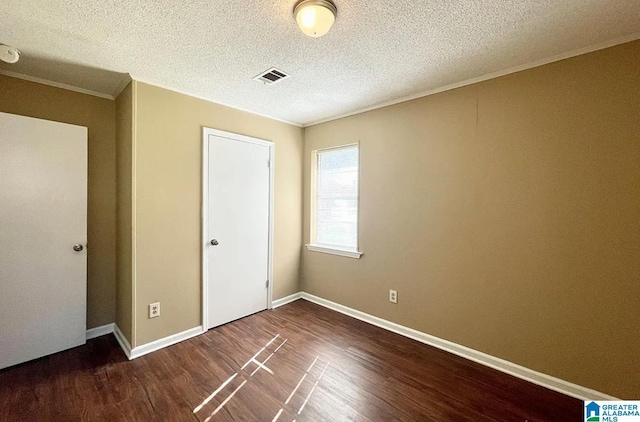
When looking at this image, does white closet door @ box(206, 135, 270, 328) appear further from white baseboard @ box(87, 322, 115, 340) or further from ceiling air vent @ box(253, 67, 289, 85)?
white baseboard @ box(87, 322, 115, 340)

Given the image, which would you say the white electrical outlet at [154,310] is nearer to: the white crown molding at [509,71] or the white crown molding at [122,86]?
the white crown molding at [122,86]

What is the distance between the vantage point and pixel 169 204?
2.51m

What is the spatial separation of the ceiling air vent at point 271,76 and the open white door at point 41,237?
1.72m

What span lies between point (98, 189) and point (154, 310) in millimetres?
1363

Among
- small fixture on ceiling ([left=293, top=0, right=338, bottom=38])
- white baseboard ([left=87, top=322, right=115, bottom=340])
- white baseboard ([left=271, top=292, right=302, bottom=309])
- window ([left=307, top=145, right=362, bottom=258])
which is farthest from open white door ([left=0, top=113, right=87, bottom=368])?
window ([left=307, top=145, right=362, bottom=258])

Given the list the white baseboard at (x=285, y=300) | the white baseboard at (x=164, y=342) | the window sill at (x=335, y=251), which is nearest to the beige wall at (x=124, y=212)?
the white baseboard at (x=164, y=342)

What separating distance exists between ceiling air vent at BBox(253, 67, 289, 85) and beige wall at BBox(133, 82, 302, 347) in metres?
0.79

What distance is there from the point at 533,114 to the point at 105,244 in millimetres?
4043

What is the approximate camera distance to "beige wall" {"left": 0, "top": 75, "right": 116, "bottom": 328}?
251 cm

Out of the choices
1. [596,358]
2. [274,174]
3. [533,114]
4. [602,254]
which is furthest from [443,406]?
[274,174]

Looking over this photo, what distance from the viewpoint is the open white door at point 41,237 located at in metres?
2.10

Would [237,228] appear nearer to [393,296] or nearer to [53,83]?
[393,296]

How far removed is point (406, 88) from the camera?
2.51 metres

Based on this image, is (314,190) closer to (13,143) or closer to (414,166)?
(414,166)
